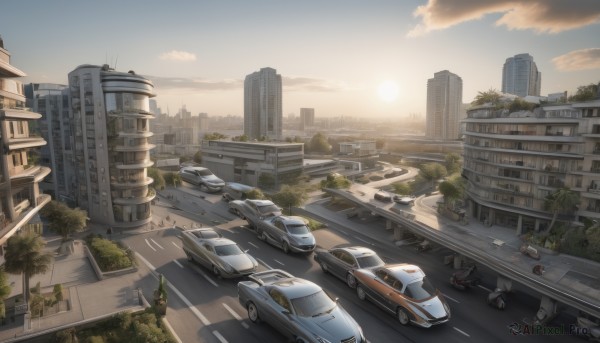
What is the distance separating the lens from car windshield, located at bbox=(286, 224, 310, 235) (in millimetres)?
25984

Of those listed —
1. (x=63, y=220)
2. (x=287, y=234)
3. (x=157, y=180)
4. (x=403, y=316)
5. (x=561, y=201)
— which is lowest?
(x=403, y=316)

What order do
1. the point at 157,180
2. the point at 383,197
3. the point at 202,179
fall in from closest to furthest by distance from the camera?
the point at 383,197 < the point at 157,180 < the point at 202,179

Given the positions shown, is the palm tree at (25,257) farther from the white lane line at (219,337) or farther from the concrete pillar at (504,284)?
the concrete pillar at (504,284)

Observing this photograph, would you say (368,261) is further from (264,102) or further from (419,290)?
(264,102)

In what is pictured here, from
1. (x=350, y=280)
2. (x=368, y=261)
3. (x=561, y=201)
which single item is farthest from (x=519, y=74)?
(x=350, y=280)

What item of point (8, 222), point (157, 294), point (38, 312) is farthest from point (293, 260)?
point (8, 222)

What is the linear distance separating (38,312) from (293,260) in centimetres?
1397

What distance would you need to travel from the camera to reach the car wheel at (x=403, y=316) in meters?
16.4

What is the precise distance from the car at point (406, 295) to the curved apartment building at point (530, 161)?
28.9 meters

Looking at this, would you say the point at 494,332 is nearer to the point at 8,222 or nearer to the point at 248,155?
the point at 8,222

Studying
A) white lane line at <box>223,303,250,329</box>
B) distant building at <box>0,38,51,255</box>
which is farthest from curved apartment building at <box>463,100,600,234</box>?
distant building at <box>0,38,51,255</box>

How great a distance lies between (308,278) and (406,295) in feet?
21.7

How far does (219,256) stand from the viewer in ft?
68.6

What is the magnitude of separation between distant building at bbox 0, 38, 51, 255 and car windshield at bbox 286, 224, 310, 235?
16.0 metres
